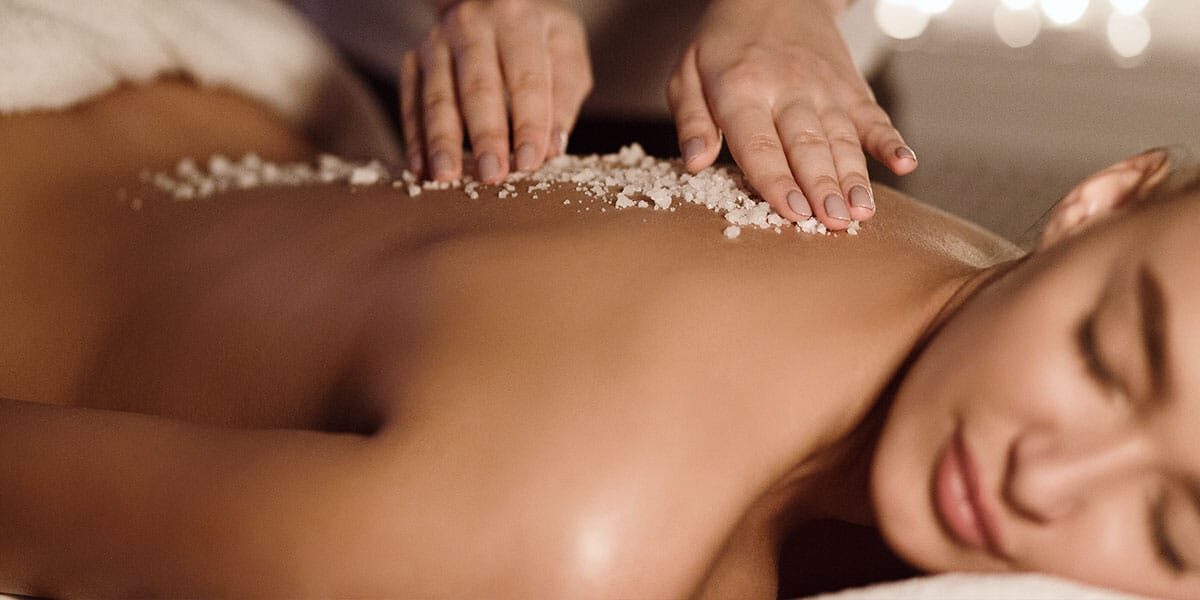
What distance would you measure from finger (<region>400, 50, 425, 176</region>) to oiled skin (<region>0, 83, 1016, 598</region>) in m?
0.07

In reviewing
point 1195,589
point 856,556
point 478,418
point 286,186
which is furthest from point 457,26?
point 1195,589

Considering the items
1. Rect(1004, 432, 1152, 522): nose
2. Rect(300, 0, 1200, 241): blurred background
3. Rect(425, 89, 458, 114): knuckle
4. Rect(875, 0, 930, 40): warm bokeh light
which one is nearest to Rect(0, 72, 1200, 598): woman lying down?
Rect(1004, 432, 1152, 522): nose

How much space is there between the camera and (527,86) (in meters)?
0.93

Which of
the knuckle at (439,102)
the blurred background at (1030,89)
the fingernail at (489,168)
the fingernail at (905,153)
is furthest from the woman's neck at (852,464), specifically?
the blurred background at (1030,89)

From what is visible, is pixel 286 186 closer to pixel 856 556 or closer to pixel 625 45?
pixel 625 45

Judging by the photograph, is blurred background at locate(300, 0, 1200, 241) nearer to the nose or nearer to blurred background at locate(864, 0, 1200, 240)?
blurred background at locate(864, 0, 1200, 240)

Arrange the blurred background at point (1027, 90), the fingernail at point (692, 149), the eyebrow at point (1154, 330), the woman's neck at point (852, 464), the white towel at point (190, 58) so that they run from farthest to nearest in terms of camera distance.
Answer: the blurred background at point (1027, 90) → the white towel at point (190, 58) → the fingernail at point (692, 149) → the woman's neck at point (852, 464) → the eyebrow at point (1154, 330)

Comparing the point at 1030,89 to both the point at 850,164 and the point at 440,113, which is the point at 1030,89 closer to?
the point at 850,164

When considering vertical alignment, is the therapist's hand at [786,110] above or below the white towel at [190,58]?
below

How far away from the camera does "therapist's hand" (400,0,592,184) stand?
2.94 ft

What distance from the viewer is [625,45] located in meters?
1.25

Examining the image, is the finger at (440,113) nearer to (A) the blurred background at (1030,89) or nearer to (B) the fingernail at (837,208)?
(B) the fingernail at (837,208)

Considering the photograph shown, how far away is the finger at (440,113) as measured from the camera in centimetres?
89

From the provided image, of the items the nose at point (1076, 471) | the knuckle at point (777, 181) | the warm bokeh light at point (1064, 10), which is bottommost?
→ the nose at point (1076, 471)
